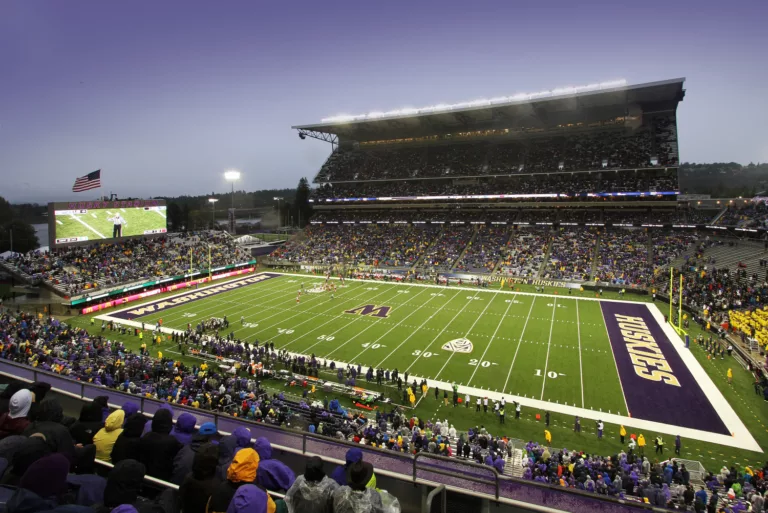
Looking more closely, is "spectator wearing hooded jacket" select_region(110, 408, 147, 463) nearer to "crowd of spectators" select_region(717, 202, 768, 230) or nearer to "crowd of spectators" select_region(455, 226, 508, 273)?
"crowd of spectators" select_region(455, 226, 508, 273)

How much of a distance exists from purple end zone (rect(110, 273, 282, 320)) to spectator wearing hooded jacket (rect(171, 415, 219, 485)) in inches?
1168

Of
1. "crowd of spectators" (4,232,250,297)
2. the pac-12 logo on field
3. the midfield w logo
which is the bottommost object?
the pac-12 logo on field

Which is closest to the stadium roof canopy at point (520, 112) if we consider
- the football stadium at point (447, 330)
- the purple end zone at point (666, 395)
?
the football stadium at point (447, 330)

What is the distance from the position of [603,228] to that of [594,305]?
1937cm

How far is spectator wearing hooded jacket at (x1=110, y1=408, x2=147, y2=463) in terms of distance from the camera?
431 centimetres

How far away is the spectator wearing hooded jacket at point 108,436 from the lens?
450 centimetres

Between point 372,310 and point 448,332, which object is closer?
point 448,332

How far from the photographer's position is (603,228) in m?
48.0

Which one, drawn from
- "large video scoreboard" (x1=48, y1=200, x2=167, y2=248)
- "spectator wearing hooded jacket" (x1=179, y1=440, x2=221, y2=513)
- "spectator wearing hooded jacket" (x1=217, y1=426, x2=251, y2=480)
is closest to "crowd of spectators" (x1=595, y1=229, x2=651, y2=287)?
"spectator wearing hooded jacket" (x1=217, y1=426, x2=251, y2=480)

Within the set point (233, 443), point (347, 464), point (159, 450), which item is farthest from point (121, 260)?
point (347, 464)

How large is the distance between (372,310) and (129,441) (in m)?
27.1

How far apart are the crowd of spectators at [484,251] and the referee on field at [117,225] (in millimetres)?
32665

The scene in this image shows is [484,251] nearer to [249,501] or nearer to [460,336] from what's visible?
[460,336]

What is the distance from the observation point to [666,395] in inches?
707
